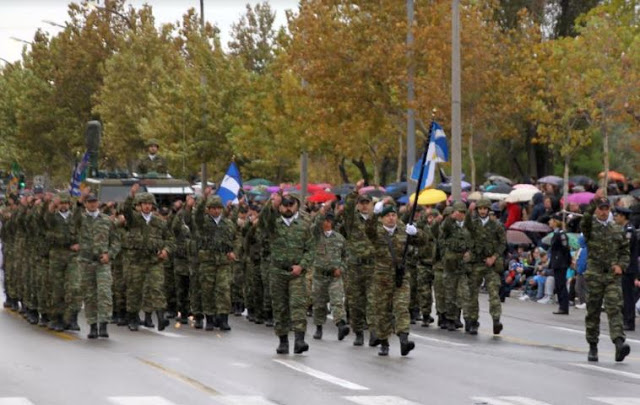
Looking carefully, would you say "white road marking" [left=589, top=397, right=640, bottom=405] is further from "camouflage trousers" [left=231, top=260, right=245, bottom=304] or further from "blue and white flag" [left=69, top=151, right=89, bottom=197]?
"blue and white flag" [left=69, top=151, right=89, bottom=197]

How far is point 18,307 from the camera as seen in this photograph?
96.4ft

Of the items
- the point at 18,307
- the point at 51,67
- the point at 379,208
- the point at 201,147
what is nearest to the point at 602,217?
the point at 379,208

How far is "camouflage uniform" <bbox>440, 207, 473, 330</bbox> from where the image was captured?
23.9 m

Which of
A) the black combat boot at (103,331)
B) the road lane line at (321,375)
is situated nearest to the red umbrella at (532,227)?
the black combat boot at (103,331)

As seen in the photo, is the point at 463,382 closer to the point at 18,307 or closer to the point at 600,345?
the point at 600,345

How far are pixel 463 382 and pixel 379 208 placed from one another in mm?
3764

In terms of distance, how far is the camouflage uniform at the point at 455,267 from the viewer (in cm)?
2389

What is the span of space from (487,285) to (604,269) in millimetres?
4508

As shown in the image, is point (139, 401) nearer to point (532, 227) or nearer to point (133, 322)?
point (133, 322)

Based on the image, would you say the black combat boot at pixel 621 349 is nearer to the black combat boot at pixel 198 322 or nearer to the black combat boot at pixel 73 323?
the black combat boot at pixel 198 322

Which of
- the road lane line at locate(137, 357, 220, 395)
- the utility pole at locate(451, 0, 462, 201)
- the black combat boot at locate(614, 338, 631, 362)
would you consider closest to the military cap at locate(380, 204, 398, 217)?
the black combat boot at locate(614, 338, 631, 362)

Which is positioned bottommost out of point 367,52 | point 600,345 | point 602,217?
point 600,345

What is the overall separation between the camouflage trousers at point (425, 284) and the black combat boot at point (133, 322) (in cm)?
466

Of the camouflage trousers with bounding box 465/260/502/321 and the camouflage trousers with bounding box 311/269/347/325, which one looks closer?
the camouflage trousers with bounding box 311/269/347/325
